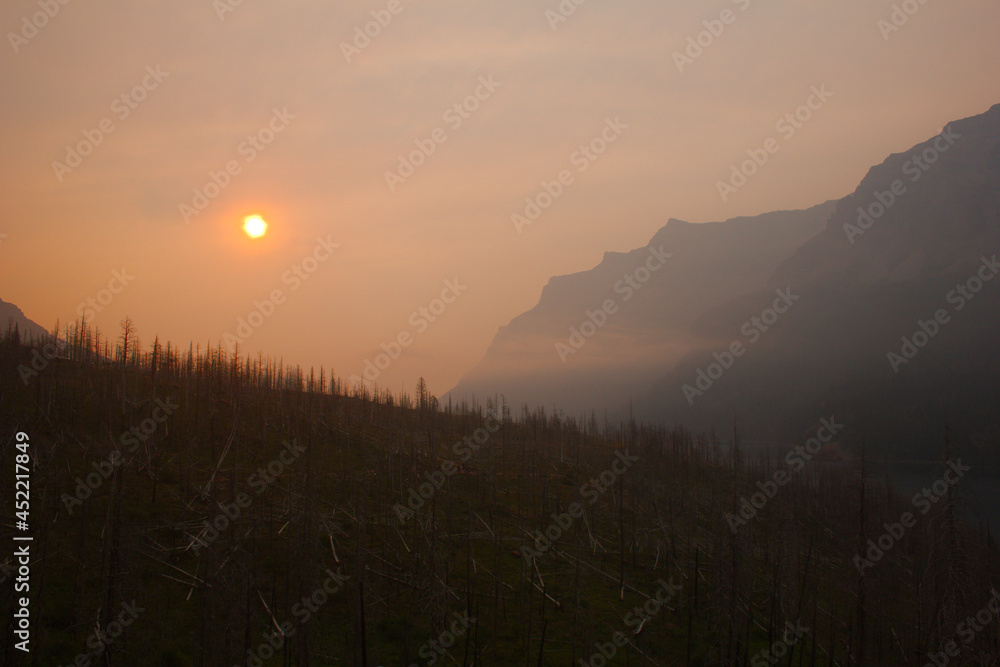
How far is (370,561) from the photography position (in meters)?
49.4

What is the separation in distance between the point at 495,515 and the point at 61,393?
151 ft

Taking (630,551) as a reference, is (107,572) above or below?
above

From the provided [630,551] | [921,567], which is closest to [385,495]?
[630,551]

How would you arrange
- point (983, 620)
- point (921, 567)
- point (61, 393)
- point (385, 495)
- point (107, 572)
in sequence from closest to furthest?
point (107, 572) < point (983, 620) < point (61, 393) < point (385, 495) < point (921, 567)

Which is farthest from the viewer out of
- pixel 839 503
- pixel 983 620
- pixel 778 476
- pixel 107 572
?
pixel 839 503

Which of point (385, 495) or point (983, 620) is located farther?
point (385, 495)

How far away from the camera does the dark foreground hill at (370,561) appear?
115 feet

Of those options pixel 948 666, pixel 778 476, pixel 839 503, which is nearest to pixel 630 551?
pixel 948 666

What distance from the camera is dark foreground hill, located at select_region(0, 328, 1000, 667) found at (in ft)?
115

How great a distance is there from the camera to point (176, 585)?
136 ft

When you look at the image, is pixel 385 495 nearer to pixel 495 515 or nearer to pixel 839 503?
pixel 495 515

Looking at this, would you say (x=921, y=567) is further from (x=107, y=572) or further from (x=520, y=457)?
(x=107, y=572)

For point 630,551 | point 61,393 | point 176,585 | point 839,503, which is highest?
point 61,393

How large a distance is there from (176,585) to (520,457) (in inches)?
2203
